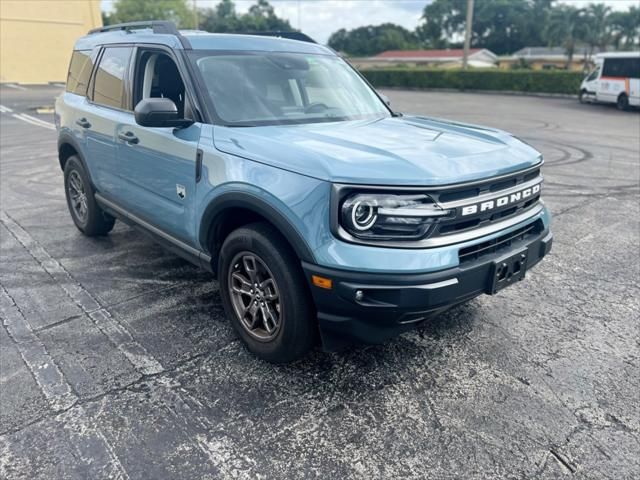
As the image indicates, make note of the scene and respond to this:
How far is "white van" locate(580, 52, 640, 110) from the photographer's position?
22141 millimetres

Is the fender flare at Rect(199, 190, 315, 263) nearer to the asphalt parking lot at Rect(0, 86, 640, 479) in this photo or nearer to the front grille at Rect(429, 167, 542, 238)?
the front grille at Rect(429, 167, 542, 238)

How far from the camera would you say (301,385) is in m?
3.02

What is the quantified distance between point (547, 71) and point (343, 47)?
65.2m

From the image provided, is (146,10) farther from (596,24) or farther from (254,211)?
(254,211)

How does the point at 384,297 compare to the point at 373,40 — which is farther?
the point at 373,40

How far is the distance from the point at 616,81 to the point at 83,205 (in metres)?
24.4

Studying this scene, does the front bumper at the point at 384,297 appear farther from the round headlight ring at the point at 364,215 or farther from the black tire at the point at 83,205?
the black tire at the point at 83,205

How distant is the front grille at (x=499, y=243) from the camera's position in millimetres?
2727

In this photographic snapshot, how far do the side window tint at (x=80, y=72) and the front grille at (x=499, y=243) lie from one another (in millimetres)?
4041

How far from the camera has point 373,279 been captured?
2500 mm

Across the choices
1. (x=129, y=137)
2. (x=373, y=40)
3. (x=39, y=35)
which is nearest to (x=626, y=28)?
(x=373, y=40)

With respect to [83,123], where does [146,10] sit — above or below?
above

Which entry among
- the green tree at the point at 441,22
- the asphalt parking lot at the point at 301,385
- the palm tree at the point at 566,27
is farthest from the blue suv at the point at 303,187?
the green tree at the point at 441,22

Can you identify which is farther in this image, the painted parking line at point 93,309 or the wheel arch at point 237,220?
the painted parking line at point 93,309
